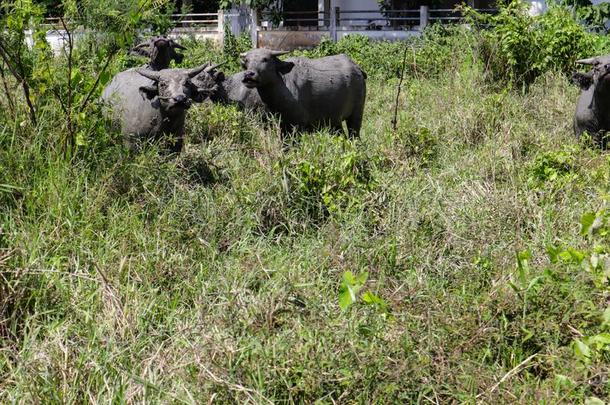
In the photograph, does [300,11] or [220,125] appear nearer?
[220,125]

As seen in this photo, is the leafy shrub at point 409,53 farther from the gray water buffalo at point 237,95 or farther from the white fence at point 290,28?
the gray water buffalo at point 237,95

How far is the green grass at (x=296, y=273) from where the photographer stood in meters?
3.20

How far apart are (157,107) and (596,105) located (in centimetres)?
409

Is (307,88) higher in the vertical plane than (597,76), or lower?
lower

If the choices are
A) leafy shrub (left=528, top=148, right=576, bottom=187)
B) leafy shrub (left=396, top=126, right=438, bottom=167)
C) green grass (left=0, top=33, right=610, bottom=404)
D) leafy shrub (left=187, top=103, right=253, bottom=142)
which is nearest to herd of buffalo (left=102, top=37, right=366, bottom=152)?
leafy shrub (left=187, top=103, right=253, bottom=142)

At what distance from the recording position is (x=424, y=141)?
6535 millimetres

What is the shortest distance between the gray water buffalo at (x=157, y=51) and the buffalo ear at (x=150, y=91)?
112 inches

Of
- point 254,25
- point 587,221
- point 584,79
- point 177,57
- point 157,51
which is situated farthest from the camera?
point 254,25

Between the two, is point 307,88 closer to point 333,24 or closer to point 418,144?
point 418,144

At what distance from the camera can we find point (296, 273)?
166 inches

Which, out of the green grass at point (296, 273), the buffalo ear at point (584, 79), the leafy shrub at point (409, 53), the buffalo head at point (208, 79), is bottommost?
the green grass at point (296, 273)

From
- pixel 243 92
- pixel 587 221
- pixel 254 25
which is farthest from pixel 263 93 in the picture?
pixel 254 25

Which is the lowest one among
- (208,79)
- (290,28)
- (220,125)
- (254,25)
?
(220,125)

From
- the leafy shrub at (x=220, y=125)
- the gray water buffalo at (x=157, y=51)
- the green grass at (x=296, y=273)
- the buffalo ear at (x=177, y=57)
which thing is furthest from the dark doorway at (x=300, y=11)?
the green grass at (x=296, y=273)
